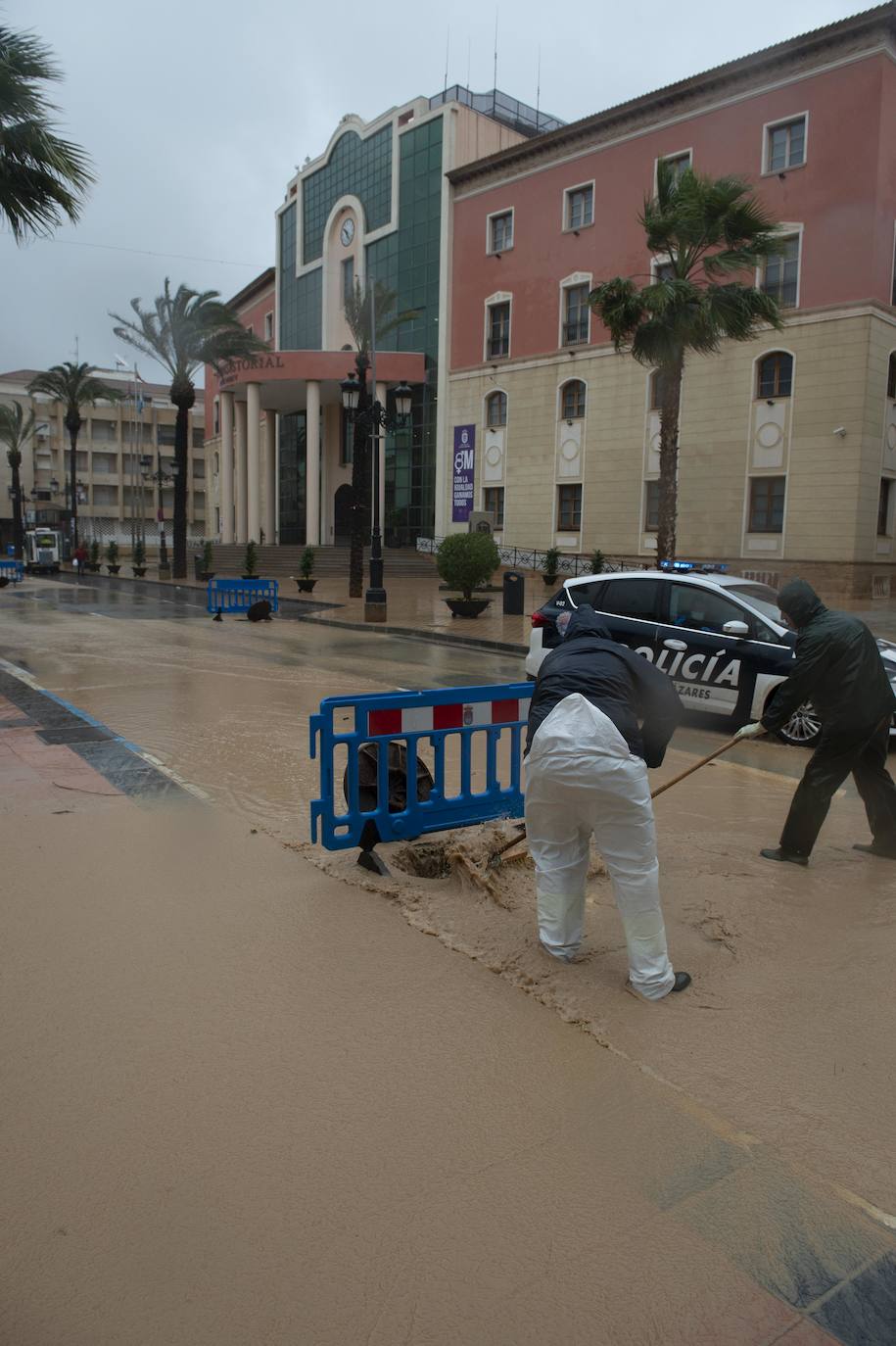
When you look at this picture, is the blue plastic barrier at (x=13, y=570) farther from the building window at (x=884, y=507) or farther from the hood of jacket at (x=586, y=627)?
the hood of jacket at (x=586, y=627)

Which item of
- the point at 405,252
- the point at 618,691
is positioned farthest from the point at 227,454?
the point at 618,691

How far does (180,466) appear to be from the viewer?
38.0m

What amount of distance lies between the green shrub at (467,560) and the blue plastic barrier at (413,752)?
17194 millimetres

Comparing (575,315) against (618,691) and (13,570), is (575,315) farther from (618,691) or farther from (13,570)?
(618,691)

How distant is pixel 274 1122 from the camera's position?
9.48 feet

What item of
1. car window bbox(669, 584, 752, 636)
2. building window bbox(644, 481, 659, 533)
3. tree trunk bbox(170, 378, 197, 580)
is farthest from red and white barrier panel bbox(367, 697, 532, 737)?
tree trunk bbox(170, 378, 197, 580)

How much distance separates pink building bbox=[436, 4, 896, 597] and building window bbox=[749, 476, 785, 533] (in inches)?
2.0

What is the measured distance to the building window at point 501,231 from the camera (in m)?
37.5

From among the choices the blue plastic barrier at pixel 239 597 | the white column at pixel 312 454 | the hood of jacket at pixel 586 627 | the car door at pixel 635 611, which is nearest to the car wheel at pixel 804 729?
the car door at pixel 635 611

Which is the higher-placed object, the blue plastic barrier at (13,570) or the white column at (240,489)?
the white column at (240,489)

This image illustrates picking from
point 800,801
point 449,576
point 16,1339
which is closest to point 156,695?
point 800,801

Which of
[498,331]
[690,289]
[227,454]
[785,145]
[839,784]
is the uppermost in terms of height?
[785,145]

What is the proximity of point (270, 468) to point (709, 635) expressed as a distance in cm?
4514

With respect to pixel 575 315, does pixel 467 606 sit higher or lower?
lower
